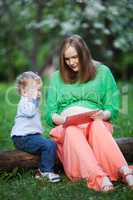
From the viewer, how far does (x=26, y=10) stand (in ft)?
40.8

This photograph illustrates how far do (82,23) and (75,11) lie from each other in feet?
0.91

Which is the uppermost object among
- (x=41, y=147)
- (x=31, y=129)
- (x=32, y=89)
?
(x=32, y=89)

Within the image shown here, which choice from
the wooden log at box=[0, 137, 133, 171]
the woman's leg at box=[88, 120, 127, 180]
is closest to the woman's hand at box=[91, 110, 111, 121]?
the woman's leg at box=[88, 120, 127, 180]

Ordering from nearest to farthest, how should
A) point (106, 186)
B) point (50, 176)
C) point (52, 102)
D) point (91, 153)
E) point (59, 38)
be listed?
point (106, 186) < point (91, 153) < point (50, 176) < point (52, 102) < point (59, 38)

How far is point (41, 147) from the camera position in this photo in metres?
5.28

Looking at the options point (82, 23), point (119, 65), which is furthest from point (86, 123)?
point (119, 65)

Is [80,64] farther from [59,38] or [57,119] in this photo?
[59,38]

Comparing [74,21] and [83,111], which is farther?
[74,21]

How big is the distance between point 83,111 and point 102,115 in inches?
7.0

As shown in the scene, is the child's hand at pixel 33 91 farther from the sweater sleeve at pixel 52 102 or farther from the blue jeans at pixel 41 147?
the blue jeans at pixel 41 147

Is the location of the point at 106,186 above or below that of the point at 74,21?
below

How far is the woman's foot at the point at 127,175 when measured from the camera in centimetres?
486

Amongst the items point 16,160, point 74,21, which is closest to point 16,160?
point 16,160

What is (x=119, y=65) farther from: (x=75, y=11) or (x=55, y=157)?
(x=55, y=157)
